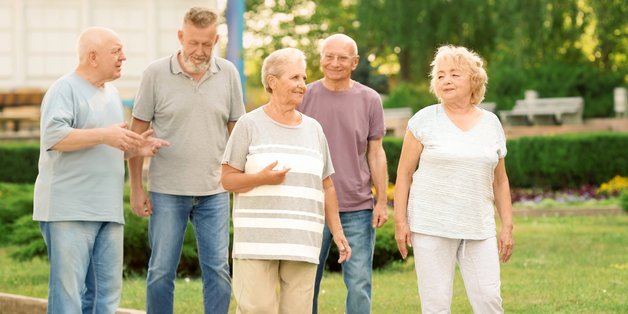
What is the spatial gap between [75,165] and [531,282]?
16.4 ft

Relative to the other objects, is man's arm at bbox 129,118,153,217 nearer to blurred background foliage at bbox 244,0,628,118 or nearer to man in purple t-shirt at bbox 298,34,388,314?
man in purple t-shirt at bbox 298,34,388,314

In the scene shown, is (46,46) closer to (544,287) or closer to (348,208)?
(544,287)

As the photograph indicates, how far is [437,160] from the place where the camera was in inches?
249

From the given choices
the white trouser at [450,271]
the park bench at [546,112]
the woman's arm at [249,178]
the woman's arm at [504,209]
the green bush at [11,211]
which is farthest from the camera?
the park bench at [546,112]

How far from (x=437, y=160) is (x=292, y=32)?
3014 centimetres

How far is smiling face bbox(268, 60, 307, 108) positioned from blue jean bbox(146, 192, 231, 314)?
1.39 m

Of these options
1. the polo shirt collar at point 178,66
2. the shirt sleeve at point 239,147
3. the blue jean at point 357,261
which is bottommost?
the blue jean at point 357,261

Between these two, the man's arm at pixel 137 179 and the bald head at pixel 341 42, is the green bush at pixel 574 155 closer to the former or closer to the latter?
the bald head at pixel 341 42

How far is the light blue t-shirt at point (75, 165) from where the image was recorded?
673cm

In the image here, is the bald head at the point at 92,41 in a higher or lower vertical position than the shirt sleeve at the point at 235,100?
higher

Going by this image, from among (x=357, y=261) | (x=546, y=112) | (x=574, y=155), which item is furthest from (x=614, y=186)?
(x=357, y=261)

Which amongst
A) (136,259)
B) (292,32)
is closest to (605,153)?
(136,259)

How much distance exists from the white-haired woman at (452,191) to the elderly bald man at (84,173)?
1.52 meters

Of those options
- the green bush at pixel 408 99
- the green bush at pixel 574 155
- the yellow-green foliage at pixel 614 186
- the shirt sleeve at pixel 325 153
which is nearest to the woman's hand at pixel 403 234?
the shirt sleeve at pixel 325 153
